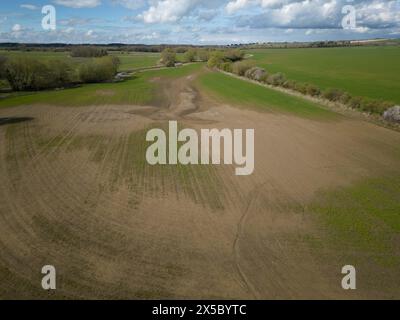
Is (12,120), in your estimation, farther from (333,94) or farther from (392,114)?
(392,114)

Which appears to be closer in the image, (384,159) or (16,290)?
(16,290)

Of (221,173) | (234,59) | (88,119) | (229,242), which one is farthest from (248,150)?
(234,59)

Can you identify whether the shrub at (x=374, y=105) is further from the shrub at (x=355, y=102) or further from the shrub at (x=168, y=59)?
the shrub at (x=168, y=59)

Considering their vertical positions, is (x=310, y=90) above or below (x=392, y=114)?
above

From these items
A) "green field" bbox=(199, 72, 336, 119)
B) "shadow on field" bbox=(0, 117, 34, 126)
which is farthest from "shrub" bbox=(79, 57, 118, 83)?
"shadow on field" bbox=(0, 117, 34, 126)

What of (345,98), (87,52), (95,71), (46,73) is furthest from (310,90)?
(87,52)
